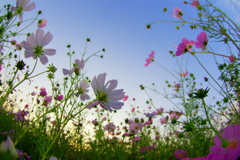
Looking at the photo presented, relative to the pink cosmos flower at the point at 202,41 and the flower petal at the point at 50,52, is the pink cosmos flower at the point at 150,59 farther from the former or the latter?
the flower petal at the point at 50,52

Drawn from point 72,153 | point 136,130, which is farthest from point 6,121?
point 136,130

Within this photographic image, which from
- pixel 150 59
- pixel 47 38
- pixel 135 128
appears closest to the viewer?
pixel 47 38

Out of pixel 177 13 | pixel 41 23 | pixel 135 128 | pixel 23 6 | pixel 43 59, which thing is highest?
pixel 177 13

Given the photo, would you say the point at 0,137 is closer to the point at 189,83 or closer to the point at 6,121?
the point at 6,121

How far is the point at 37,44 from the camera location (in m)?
0.75

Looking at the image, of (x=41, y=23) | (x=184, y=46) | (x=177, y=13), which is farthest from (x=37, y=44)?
(x=177, y=13)

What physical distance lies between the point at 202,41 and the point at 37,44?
3.74 ft

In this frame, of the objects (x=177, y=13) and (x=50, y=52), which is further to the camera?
(x=177, y=13)

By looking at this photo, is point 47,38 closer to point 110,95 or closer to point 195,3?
point 110,95

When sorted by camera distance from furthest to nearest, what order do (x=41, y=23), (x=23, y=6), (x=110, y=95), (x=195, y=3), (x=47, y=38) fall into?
(x=195, y=3) < (x=41, y=23) < (x=23, y=6) < (x=47, y=38) < (x=110, y=95)

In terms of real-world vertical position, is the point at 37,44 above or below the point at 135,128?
above

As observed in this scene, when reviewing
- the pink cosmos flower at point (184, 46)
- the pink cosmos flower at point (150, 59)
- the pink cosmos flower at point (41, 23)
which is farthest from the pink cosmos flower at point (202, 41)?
the pink cosmos flower at point (41, 23)

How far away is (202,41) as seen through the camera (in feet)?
4.97

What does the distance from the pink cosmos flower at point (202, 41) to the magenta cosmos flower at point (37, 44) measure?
108 cm
